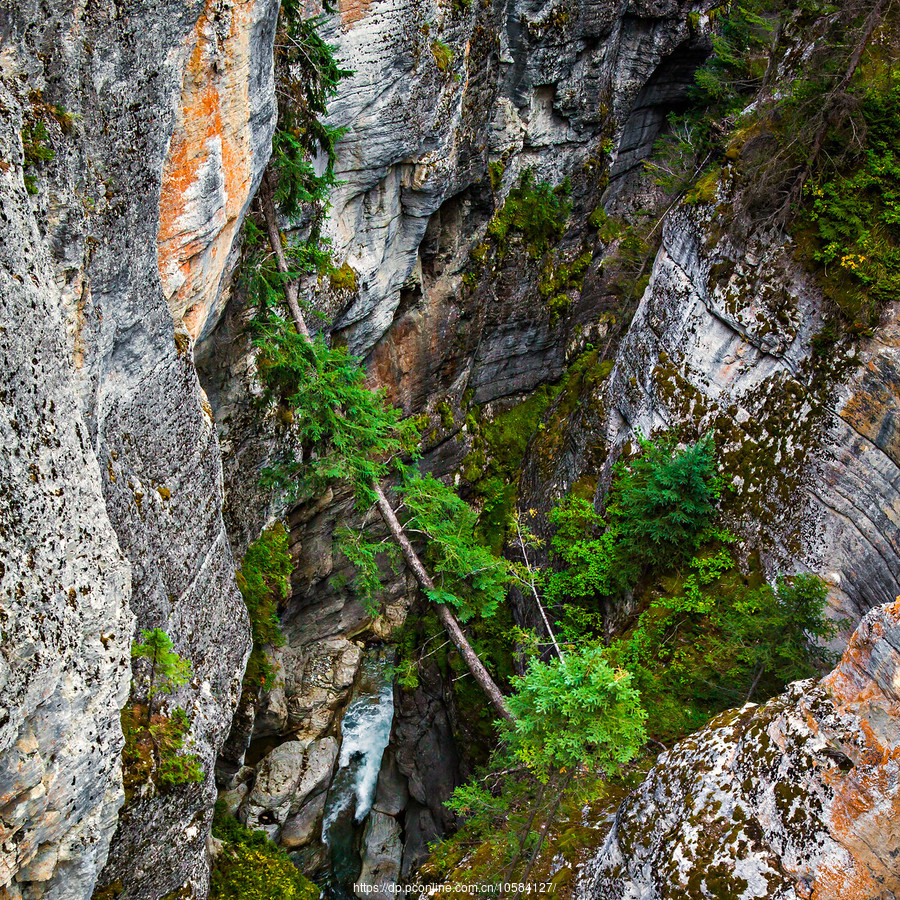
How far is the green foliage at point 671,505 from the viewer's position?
472 inches

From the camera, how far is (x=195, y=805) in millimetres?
8852

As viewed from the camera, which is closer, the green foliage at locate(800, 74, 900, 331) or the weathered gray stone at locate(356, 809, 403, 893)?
Result: the green foliage at locate(800, 74, 900, 331)

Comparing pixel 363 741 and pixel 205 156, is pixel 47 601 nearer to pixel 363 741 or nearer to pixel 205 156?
pixel 205 156

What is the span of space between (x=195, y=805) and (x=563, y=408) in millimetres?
13639

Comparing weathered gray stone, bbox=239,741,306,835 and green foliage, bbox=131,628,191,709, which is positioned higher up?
green foliage, bbox=131,628,191,709

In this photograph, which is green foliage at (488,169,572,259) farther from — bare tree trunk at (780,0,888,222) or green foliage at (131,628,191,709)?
green foliage at (131,628,191,709)

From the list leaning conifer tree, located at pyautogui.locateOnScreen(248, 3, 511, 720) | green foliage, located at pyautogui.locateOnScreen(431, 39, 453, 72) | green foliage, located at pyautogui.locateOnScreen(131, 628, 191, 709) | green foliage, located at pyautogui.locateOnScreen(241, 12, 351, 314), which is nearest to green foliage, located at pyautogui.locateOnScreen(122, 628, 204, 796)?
green foliage, located at pyautogui.locateOnScreen(131, 628, 191, 709)

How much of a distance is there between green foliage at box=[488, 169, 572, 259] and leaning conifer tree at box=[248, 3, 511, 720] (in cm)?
1005

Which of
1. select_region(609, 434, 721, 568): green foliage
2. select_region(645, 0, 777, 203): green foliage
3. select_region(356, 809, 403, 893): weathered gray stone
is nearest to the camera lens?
select_region(609, 434, 721, 568): green foliage

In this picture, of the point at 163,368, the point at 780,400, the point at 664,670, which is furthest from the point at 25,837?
the point at 780,400

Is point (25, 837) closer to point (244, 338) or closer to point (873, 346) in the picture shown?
point (244, 338)

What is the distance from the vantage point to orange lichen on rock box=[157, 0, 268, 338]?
827 centimetres

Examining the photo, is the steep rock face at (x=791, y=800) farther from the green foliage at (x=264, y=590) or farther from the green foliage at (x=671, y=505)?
the green foliage at (x=264, y=590)

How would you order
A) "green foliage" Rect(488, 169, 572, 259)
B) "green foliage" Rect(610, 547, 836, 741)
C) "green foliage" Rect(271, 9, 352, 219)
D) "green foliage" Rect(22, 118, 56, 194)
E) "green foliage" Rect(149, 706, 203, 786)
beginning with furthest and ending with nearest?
"green foliage" Rect(488, 169, 572, 259), "green foliage" Rect(271, 9, 352, 219), "green foliage" Rect(610, 547, 836, 741), "green foliage" Rect(149, 706, 203, 786), "green foliage" Rect(22, 118, 56, 194)
